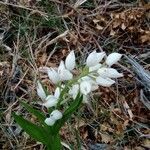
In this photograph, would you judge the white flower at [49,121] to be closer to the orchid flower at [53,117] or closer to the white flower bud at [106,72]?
the orchid flower at [53,117]

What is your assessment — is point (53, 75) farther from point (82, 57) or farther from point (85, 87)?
point (82, 57)

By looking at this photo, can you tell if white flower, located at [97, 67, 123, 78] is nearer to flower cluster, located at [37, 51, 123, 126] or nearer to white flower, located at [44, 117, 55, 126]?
flower cluster, located at [37, 51, 123, 126]

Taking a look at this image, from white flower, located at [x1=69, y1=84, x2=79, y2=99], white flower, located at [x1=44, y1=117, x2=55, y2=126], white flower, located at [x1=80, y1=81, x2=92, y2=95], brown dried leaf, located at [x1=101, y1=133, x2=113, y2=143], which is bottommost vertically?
brown dried leaf, located at [x1=101, y1=133, x2=113, y2=143]

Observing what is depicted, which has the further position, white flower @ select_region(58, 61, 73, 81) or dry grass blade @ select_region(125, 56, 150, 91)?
dry grass blade @ select_region(125, 56, 150, 91)

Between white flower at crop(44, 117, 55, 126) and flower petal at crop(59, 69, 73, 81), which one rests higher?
flower petal at crop(59, 69, 73, 81)

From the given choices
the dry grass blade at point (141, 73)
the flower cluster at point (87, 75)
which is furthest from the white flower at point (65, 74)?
the dry grass blade at point (141, 73)

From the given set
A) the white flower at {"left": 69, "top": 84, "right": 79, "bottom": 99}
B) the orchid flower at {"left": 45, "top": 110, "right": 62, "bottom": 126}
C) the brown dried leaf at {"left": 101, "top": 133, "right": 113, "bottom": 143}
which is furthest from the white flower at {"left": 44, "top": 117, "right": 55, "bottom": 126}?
the brown dried leaf at {"left": 101, "top": 133, "right": 113, "bottom": 143}

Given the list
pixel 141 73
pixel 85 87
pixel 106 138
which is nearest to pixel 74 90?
pixel 85 87
